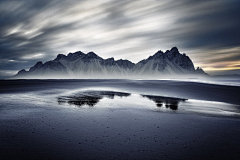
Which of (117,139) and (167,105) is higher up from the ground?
(167,105)

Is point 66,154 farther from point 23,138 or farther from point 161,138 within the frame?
point 161,138

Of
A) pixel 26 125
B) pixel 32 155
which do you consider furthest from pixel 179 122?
pixel 26 125

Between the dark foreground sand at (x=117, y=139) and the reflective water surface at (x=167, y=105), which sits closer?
the dark foreground sand at (x=117, y=139)

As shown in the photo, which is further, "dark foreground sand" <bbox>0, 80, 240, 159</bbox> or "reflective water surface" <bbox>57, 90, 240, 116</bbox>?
"reflective water surface" <bbox>57, 90, 240, 116</bbox>

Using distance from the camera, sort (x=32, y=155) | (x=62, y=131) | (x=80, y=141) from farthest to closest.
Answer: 1. (x=62, y=131)
2. (x=80, y=141)
3. (x=32, y=155)

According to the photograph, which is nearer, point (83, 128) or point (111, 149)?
point (111, 149)

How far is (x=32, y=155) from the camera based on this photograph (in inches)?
259

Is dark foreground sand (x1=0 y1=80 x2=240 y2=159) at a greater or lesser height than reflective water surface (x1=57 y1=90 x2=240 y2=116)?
lesser

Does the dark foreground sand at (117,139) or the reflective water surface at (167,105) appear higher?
the reflective water surface at (167,105)

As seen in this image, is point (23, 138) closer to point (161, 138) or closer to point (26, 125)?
point (26, 125)

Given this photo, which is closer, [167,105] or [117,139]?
[117,139]

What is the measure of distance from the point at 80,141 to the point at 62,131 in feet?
7.95

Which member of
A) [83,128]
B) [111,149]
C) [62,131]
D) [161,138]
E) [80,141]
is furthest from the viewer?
[83,128]

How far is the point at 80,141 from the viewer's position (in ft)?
26.8
